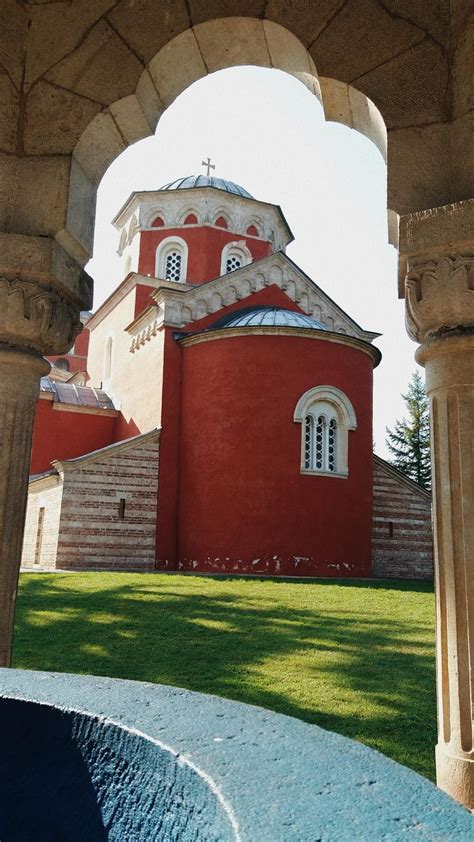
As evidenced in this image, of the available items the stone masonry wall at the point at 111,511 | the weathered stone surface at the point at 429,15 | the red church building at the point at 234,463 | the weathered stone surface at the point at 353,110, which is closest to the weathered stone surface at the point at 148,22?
the weathered stone surface at the point at 353,110

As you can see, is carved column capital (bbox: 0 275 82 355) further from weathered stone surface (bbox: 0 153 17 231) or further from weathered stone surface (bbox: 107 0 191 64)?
Result: weathered stone surface (bbox: 107 0 191 64)

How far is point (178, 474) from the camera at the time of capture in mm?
16016

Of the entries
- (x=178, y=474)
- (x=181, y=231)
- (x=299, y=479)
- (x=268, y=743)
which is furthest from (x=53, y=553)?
(x=268, y=743)

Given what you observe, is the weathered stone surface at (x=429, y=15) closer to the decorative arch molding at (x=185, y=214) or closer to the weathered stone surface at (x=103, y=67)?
the weathered stone surface at (x=103, y=67)

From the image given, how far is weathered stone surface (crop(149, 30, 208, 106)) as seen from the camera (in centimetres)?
350

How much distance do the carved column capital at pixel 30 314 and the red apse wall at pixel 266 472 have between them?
11556 mm

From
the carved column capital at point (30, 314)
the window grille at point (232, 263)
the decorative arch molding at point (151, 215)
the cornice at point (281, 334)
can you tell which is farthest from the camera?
the decorative arch molding at point (151, 215)

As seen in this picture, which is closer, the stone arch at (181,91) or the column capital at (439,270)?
the column capital at (439,270)

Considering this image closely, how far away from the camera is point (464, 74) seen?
3096 millimetres

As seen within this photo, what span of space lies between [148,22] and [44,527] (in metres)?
13.7

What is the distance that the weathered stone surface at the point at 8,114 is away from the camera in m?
3.52

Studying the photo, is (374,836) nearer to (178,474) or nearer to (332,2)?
(332,2)

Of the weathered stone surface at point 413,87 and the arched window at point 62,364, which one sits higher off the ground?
the arched window at point 62,364

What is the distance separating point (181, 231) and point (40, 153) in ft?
57.2
